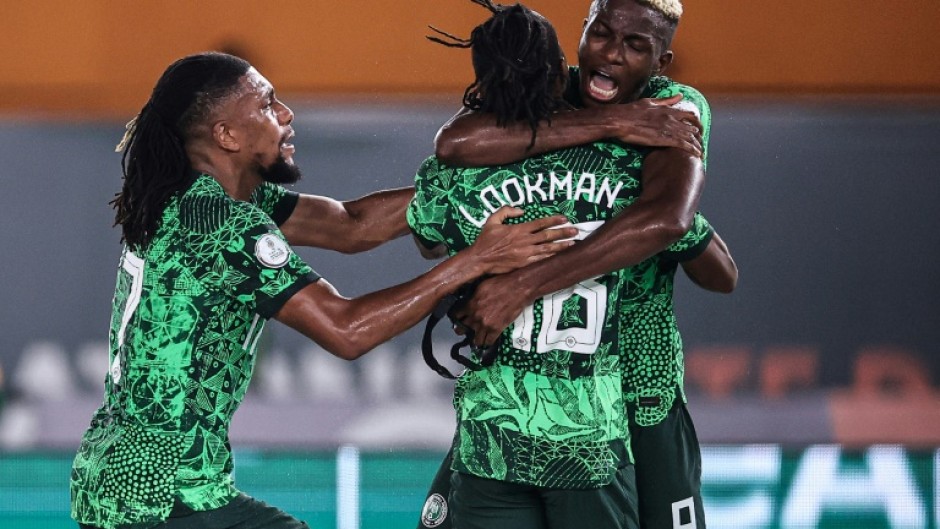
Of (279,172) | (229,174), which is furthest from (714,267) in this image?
(229,174)

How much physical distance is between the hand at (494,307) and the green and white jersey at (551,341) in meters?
0.05

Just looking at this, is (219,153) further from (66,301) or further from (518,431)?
(66,301)

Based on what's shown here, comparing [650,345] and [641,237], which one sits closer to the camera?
[641,237]

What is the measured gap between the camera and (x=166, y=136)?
102 inches

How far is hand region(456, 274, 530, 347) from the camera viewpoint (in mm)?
2520

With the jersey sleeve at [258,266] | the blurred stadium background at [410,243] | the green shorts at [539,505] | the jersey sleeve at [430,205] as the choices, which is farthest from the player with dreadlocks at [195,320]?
the blurred stadium background at [410,243]

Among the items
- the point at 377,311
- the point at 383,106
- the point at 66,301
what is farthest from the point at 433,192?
the point at 66,301

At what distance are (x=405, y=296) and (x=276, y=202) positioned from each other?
79 cm

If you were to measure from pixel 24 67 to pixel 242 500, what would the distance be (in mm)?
3208

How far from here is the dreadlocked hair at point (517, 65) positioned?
2.55m

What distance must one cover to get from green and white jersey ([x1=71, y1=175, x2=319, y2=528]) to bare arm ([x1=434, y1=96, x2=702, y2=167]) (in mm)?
394

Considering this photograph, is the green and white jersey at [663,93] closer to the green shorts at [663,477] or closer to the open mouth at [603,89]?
the open mouth at [603,89]

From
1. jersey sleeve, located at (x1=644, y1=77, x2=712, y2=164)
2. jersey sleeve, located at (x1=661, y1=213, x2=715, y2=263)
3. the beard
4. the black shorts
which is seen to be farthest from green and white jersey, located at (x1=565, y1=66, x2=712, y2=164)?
the black shorts

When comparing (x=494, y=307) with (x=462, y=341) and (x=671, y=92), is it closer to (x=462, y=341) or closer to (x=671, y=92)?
(x=462, y=341)
